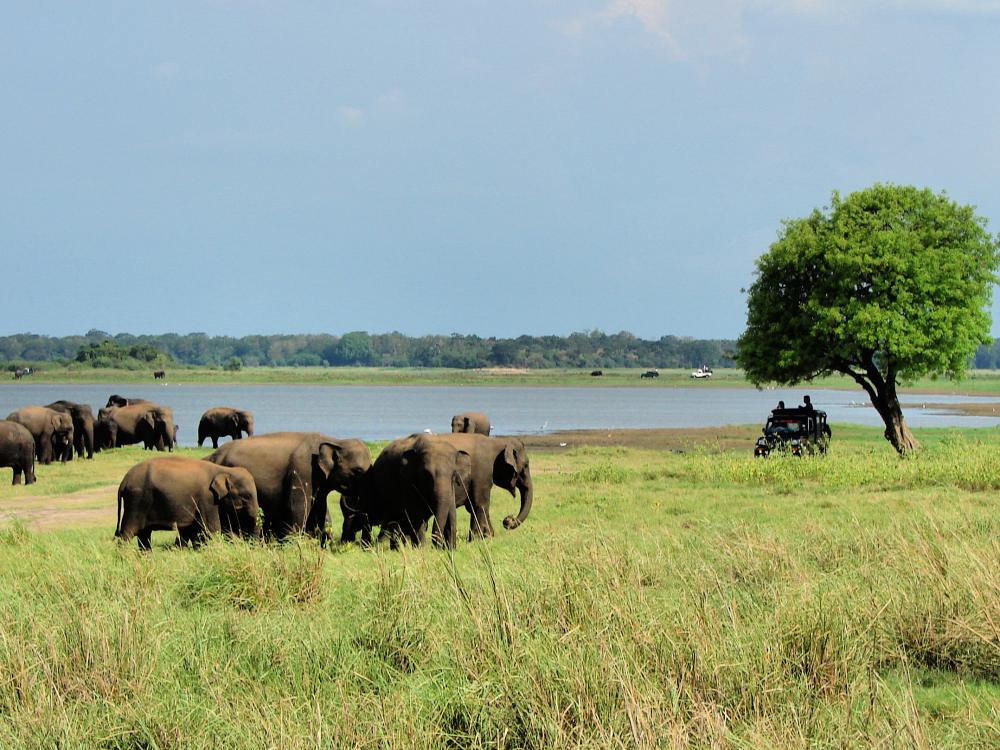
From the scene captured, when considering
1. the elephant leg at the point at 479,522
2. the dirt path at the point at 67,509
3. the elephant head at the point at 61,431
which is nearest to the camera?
the elephant leg at the point at 479,522

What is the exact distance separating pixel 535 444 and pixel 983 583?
37.6m

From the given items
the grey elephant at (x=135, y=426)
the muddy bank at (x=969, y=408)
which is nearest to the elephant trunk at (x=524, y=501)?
the grey elephant at (x=135, y=426)

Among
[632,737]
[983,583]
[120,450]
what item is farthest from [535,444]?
[632,737]

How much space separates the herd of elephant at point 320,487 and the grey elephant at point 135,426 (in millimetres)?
24656

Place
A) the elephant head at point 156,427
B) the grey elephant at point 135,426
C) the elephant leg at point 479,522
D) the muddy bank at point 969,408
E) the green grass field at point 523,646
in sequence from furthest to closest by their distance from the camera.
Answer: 1. the muddy bank at point 969,408
2. the elephant head at point 156,427
3. the grey elephant at point 135,426
4. the elephant leg at point 479,522
5. the green grass field at point 523,646

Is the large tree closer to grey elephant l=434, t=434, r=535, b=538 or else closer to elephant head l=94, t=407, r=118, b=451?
grey elephant l=434, t=434, r=535, b=538

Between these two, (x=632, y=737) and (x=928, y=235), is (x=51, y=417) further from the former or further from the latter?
(x=632, y=737)

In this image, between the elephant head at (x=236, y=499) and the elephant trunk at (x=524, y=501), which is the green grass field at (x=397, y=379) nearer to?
the elephant trunk at (x=524, y=501)

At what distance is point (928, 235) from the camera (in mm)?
34531

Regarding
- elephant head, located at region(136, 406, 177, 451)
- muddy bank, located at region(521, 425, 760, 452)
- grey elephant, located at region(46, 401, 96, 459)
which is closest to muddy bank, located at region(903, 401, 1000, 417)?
muddy bank, located at region(521, 425, 760, 452)

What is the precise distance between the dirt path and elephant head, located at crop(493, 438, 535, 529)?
634cm

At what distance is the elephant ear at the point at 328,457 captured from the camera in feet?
53.0

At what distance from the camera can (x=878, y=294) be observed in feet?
112

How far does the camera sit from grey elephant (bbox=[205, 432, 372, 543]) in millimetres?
16188
